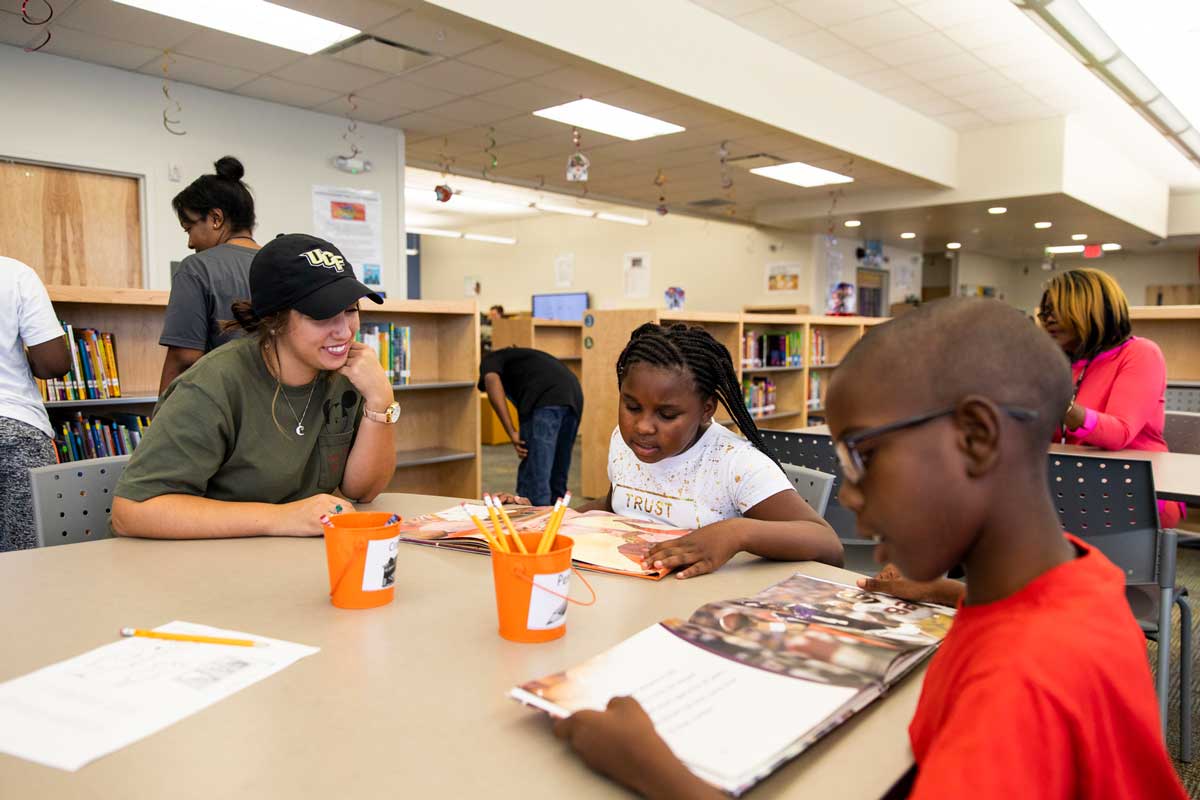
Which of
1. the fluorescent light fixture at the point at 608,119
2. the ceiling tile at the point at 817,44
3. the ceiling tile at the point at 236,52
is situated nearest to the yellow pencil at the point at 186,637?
the ceiling tile at the point at 236,52

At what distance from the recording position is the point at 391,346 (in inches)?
167

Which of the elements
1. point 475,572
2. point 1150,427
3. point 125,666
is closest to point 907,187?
point 1150,427

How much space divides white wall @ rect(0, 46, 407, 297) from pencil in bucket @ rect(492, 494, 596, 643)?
15.4ft

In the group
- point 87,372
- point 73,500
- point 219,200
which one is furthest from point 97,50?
point 73,500

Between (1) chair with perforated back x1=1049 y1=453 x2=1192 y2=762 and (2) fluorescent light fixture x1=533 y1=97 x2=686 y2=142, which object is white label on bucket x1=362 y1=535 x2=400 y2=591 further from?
(2) fluorescent light fixture x1=533 y1=97 x2=686 y2=142

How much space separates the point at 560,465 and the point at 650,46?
2.52m

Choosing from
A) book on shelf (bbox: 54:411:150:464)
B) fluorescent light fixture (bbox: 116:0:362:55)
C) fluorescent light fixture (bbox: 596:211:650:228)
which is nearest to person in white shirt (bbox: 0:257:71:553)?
book on shelf (bbox: 54:411:150:464)

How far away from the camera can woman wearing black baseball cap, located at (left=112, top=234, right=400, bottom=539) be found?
4.89 ft

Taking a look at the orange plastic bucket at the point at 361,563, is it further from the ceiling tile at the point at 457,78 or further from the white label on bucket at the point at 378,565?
the ceiling tile at the point at 457,78

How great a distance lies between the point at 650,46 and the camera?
455 centimetres

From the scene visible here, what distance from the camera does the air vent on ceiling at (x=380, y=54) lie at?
4219 mm

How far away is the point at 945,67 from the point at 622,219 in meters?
6.27

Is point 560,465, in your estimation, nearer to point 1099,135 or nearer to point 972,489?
point 972,489

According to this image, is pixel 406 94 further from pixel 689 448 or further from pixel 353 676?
pixel 353 676
